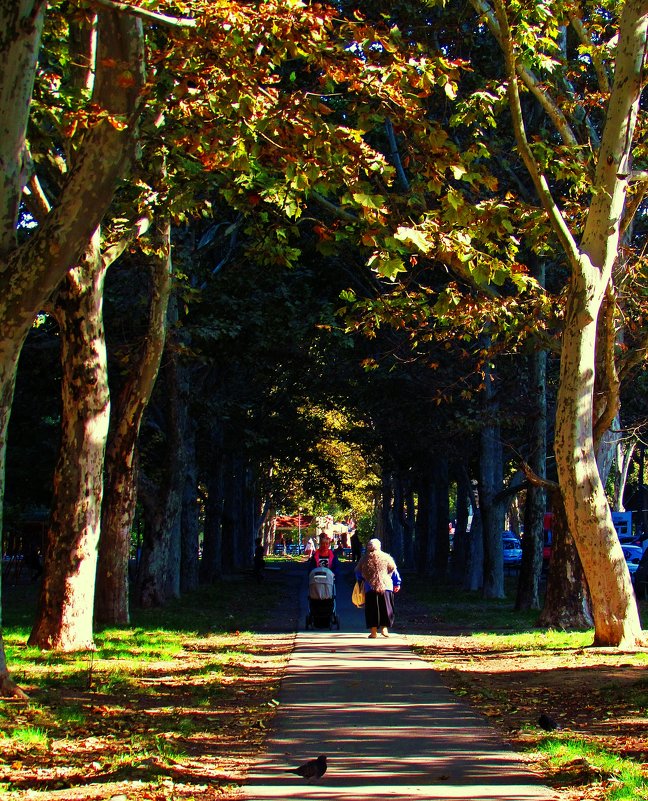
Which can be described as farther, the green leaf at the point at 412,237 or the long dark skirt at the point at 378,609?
the long dark skirt at the point at 378,609

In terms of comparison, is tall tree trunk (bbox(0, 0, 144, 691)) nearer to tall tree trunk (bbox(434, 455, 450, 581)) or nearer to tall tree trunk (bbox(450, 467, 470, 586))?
tall tree trunk (bbox(434, 455, 450, 581))

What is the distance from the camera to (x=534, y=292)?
1633cm

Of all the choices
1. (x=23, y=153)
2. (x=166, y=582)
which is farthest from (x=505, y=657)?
(x=166, y=582)

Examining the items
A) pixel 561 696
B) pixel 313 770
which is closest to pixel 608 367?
pixel 561 696

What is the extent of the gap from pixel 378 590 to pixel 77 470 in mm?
5760

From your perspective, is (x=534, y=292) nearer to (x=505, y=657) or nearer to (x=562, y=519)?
(x=562, y=519)

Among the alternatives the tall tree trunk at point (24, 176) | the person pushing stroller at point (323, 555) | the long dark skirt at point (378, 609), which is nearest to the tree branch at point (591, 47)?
the tall tree trunk at point (24, 176)

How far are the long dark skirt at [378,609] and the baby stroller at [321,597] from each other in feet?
5.35

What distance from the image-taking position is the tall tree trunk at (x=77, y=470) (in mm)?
13742

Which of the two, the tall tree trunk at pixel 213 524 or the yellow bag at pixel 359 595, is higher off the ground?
the tall tree trunk at pixel 213 524

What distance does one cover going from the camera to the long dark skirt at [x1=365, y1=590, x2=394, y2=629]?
691 inches

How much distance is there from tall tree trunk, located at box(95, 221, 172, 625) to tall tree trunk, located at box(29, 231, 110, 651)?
2.60m

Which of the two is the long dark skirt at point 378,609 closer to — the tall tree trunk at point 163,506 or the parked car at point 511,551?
the tall tree trunk at point 163,506

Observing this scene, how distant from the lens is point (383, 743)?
7.82 metres
